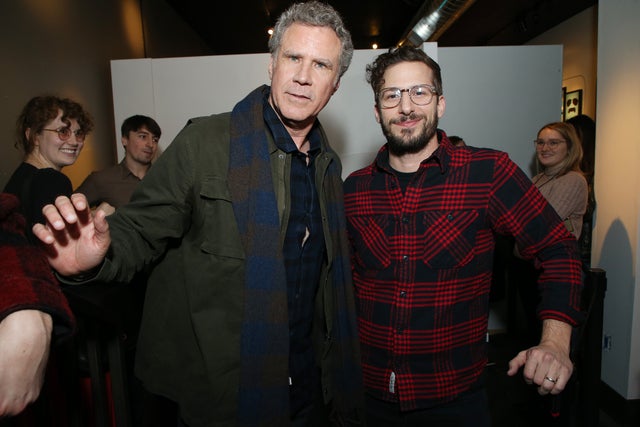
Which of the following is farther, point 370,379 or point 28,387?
point 370,379

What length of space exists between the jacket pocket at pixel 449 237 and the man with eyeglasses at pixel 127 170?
96.2 inches

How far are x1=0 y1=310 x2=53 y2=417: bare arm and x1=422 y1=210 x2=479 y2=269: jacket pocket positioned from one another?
43.9 inches

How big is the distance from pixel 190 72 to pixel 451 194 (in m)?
2.63

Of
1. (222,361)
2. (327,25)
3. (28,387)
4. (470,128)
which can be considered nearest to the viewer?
(28,387)

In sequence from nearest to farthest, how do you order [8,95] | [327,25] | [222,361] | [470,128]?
1. [222,361]
2. [327,25]
3. [8,95]
4. [470,128]

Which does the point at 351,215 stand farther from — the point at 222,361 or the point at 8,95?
the point at 8,95

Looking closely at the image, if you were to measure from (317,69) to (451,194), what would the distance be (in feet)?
2.11

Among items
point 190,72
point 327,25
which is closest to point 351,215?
point 327,25

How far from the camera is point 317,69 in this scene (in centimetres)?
136

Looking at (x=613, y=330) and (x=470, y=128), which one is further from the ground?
(x=470, y=128)

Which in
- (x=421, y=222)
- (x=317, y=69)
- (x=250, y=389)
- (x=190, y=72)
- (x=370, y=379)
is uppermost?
(x=190, y=72)

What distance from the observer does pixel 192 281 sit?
44.9 inches

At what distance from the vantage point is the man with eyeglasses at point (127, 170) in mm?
3039

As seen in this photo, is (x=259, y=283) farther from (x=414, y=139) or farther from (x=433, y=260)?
(x=414, y=139)
